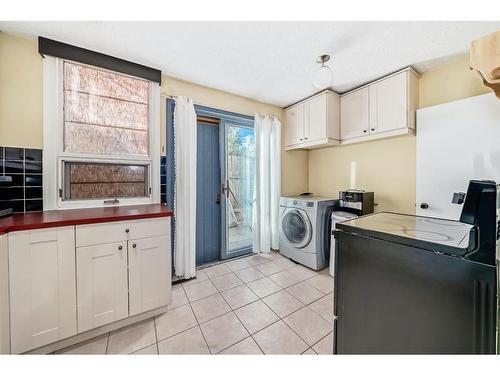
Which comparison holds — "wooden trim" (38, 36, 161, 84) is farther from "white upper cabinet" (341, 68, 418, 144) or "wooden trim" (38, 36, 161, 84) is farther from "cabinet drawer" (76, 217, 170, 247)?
"white upper cabinet" (341, 68, 418, 144)

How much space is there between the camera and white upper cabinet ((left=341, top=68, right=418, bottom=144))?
201cm

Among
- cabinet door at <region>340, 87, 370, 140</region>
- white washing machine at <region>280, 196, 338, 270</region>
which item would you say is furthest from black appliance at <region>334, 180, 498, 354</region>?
cabinet door at <region>340, 87, 370, 140</region>

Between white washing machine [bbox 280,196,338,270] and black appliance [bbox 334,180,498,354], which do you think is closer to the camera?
black appliance [bbox 334,180,498,354]

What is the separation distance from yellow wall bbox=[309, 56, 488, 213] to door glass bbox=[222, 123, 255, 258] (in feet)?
3.80

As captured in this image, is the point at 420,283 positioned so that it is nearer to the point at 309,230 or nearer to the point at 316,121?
the point at 309,230

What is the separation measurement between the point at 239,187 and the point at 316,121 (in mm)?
1418

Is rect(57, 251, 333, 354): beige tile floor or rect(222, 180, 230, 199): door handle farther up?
rect(222, 180, 230, 199): door handle

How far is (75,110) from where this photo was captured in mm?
1802

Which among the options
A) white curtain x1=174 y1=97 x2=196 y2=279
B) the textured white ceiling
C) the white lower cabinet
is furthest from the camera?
white curtain x1=174 y1=97 x2=196 y2=279

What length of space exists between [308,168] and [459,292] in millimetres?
2852

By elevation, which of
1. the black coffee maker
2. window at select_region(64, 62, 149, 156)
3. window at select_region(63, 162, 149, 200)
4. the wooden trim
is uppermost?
the wooden trim

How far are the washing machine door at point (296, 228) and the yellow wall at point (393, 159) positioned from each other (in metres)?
0.76

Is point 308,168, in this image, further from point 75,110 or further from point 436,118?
point 75,110

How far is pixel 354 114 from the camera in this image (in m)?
2.46
